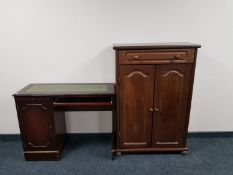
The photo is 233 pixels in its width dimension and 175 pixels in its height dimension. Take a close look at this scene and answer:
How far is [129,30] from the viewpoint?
221 centimetres

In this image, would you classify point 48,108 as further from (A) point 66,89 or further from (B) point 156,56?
(B) point 156,56

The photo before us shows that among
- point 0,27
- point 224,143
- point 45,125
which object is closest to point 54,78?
point 45,125

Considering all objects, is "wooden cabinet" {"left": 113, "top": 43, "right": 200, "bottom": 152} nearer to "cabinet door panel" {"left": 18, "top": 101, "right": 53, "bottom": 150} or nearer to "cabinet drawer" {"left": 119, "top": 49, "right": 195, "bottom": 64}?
"cabinet drawer" {"left": 119, "top": 49, "right": 195, "bottom": 64}

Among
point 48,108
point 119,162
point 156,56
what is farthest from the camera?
point 119,162

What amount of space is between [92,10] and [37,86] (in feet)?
3.60

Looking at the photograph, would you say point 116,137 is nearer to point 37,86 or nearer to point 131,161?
point 131,161

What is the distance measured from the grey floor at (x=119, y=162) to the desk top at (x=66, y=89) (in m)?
0.79

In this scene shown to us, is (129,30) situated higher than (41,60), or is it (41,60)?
(129,30)

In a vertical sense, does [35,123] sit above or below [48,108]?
below

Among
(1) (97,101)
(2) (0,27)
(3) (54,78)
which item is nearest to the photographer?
(1) (97,101)

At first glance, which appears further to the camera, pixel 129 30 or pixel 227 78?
pixel 227 78

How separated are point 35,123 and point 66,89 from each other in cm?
49

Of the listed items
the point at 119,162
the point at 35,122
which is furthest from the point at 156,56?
the point at 35,122

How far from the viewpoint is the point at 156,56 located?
1.87m
